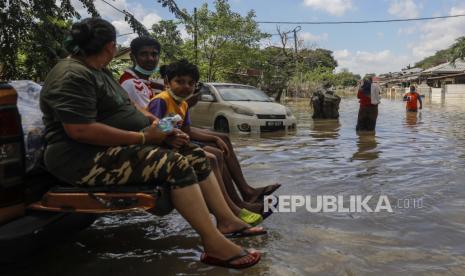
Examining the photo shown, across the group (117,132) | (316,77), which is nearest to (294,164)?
(117,132)

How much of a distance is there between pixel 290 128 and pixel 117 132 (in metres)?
10.1

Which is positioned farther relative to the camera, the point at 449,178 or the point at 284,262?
the point at 449,178

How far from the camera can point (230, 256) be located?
304 cm

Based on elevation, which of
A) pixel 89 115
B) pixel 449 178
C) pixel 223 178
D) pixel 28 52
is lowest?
pixel 449 178

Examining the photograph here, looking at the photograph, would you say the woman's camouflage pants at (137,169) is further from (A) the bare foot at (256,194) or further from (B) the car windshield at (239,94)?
(B) the car windshield at (239,94)

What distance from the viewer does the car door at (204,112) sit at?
12.6 meters

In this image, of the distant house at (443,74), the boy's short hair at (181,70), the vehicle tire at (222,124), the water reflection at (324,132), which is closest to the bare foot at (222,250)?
the boy's short hair at (181,70)

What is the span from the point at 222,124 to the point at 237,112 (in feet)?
1.97

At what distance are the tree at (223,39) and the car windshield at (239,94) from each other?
614 inches

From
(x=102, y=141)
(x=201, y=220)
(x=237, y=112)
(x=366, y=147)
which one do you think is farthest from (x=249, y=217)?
(x=237, y=112)

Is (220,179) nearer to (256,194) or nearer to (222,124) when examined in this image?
(256,194)

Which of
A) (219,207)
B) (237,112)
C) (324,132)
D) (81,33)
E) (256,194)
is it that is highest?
(81,33)

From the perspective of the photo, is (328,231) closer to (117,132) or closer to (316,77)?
(117,132)

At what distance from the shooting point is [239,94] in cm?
1300
